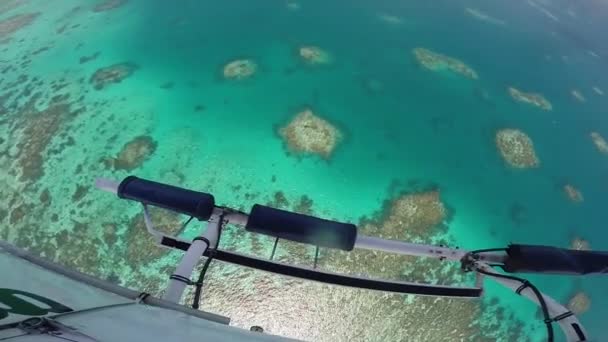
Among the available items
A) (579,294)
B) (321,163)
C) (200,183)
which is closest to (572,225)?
(579,294)

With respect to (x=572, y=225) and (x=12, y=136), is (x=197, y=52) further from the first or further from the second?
(x=572, y=225)

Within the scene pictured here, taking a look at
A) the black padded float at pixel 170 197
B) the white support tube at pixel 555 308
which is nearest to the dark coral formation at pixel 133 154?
the black padded float at pixel 170 197

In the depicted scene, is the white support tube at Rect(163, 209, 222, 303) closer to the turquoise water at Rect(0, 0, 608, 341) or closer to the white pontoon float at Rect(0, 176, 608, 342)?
the white pontoon float at Rect(0, 176, 608, 342)

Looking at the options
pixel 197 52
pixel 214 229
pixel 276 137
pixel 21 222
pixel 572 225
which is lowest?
pixel 572 225

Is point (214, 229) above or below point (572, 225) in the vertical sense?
above

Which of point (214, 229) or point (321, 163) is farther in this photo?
point (321, 163)

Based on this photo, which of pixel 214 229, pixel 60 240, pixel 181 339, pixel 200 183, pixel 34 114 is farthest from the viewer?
pixel 34 114

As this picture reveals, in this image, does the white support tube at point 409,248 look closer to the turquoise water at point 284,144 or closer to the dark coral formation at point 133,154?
the turquoise water at point 284,144
